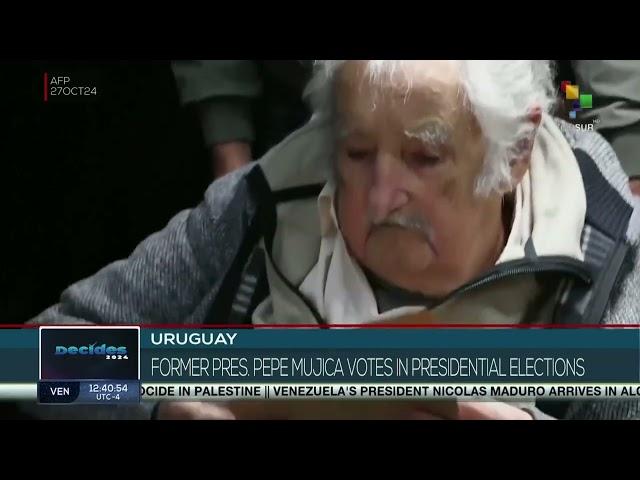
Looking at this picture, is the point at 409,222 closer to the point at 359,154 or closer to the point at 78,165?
the point at 359,154

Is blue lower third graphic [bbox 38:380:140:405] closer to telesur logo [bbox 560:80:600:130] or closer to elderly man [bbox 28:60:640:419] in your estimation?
elderly man [bbox 28:60:640:419]

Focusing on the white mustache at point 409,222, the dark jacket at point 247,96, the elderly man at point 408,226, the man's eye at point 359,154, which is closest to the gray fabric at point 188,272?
the elderly man at point 408,226

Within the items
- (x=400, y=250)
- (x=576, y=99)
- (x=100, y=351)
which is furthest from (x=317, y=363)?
(x=576, y=99)

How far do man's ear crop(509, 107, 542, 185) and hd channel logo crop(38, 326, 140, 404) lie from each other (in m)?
1.24

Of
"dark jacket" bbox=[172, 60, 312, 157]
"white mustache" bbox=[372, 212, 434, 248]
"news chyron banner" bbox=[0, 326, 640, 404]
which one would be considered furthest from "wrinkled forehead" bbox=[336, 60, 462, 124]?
"news chyron banner" bbox=[0, 326, 640, 404]

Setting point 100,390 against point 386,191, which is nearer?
point 386,191

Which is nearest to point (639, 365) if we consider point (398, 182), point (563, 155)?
point (563, 155)

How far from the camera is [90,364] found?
2971mm

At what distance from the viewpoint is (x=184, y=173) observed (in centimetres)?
296

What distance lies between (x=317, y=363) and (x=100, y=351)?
2.19ft

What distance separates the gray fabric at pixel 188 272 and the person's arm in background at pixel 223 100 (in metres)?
0.07

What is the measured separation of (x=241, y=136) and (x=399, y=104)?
494 mm

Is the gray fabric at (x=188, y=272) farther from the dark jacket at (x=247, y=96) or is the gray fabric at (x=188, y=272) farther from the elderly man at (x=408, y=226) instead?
the dark jacket at (x=247, y=96)

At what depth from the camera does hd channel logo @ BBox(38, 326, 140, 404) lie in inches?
117
